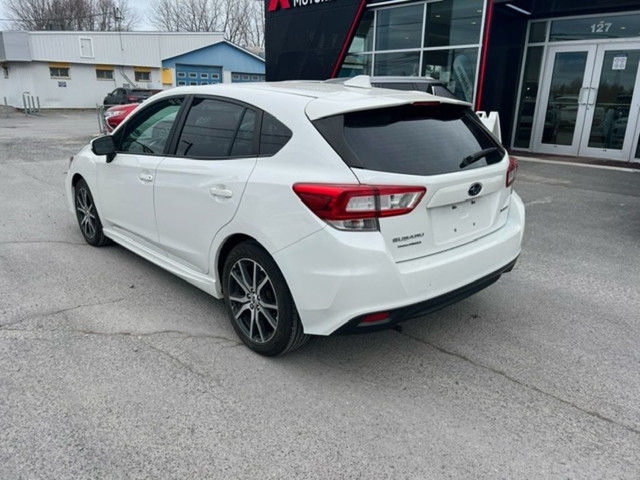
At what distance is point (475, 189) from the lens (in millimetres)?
3033

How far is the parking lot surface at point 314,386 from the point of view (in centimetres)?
237

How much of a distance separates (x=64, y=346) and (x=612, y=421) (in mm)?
3327

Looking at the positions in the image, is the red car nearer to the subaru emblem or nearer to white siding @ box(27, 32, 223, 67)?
the subaru emblem

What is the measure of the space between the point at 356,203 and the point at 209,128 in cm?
152

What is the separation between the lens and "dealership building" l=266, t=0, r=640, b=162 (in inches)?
427

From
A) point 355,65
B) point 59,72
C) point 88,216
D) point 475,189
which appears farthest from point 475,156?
point 59,72

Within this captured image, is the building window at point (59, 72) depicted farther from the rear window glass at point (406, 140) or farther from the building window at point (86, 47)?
the rear window glass at point (406, 140)

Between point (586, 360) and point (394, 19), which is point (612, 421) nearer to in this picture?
point (586, 360)

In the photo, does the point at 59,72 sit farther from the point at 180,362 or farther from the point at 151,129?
the point at 180,362

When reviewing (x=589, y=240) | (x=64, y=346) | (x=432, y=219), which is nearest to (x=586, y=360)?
(x=432, y=219)

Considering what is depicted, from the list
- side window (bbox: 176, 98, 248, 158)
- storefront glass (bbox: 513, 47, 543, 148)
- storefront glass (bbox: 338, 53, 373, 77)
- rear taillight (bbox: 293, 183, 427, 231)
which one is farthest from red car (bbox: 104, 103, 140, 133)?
rear taillight (bbox: 293, 183, 427, 231)

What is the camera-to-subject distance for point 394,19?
1277 cm

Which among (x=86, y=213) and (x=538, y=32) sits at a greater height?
(x=538, y=32)

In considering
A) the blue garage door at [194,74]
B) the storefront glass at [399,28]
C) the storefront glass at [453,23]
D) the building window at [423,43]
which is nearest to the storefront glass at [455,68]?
the building window at [423,43]
